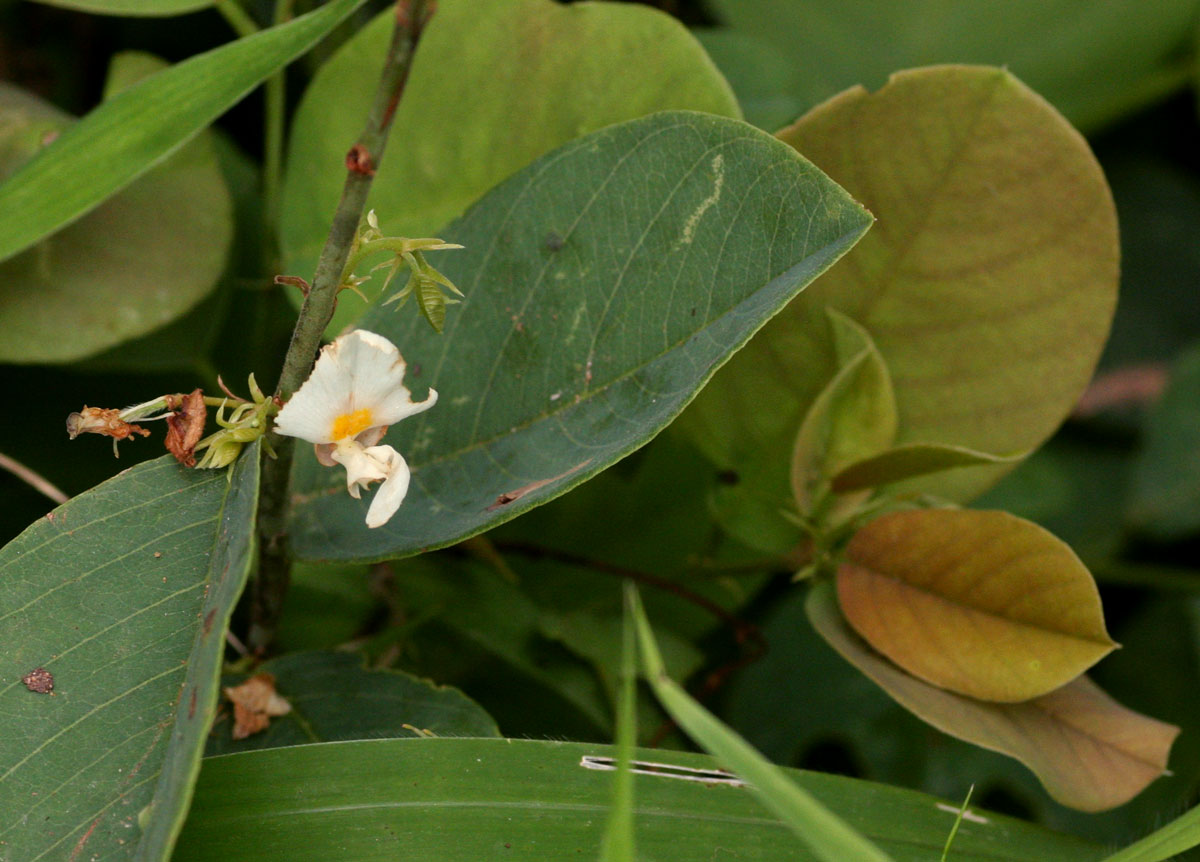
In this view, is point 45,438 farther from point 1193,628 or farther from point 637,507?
point 1193,628

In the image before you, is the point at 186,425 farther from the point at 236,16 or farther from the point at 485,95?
the point at 236,16

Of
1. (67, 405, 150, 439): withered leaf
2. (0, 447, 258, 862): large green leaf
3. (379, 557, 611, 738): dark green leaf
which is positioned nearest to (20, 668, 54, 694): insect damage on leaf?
(0, 447, 258, 862): large green leaf

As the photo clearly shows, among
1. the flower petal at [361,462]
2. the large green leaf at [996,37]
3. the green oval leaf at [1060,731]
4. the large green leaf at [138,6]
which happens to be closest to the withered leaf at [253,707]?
the flower petal at [361,462]

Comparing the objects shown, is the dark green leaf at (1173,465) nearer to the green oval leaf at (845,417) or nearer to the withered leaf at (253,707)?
the green oval leaf at (845,417)

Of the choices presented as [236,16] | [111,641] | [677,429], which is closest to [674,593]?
[677,429]

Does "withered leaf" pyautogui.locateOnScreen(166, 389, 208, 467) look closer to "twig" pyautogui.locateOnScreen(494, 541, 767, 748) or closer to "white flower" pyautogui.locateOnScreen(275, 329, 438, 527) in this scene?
"white flower" pyautogui.locateOnScreen(275, 329, 438, 527)

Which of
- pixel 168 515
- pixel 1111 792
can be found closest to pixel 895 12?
pixel 1111 792
